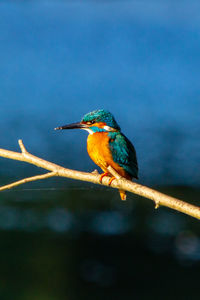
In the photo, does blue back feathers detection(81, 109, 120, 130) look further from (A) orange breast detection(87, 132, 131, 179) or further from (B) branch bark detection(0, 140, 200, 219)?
(B) branch bark detection(0, 140, 200, 219)

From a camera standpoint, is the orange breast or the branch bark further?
the orange breast

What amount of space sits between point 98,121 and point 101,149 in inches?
4.2

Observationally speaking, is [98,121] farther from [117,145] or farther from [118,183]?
[118,183]

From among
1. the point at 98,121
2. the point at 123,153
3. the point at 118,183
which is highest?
the point at 98,121

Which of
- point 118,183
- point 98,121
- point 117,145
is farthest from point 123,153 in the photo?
point 118,183

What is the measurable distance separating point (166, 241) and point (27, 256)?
179 centimetres

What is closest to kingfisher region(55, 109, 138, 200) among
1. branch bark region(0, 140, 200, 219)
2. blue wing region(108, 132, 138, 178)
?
blue wing region(108, 132, 138, 178)

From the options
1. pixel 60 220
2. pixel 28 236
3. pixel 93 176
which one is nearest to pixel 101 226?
→ pixel 60 220

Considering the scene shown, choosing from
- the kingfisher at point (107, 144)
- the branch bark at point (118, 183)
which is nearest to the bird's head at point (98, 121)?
the kingfisher at point (107, 144)

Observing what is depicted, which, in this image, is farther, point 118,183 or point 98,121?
point 98,121

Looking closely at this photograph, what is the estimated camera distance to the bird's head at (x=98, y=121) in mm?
1632

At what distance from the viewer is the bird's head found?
1.63m

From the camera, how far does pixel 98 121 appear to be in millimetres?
1640

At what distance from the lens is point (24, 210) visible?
5.61 metres
